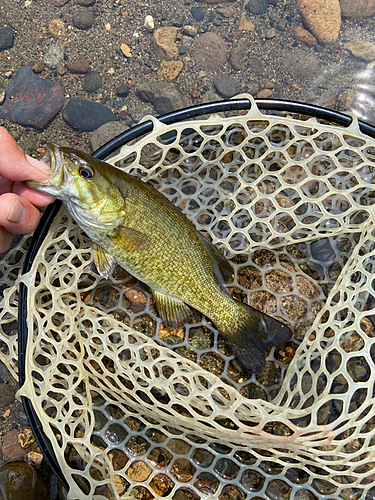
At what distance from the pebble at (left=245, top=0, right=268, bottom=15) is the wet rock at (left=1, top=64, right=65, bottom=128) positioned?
10.2ft

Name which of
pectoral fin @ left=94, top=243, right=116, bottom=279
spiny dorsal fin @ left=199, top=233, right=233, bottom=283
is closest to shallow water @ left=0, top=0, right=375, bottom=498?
pectoral fin @ left=94, top=243, right=116, bottom=279

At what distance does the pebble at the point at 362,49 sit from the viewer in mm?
5531

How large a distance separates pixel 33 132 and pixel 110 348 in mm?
3305

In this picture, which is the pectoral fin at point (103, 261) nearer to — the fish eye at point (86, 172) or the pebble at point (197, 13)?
the fish eye at point (86, 172)

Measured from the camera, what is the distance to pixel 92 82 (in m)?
5.46

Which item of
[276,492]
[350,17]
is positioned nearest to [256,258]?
[276,492]

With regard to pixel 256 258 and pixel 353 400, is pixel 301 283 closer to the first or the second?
pixel 256 258

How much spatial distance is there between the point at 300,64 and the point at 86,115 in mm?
3198

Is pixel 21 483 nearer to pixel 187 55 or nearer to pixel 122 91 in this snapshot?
pixel 122 91

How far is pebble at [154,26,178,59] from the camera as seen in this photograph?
5645mm

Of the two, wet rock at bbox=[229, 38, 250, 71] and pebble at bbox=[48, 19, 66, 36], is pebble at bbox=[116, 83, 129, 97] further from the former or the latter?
wet rock at bbox=[229, 38, 250, 71]

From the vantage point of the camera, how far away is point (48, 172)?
2990 mm

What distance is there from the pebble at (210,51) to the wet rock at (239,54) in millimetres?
118

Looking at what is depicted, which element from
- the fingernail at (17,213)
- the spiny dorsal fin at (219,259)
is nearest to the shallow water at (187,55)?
the fingernail at (17,213)
